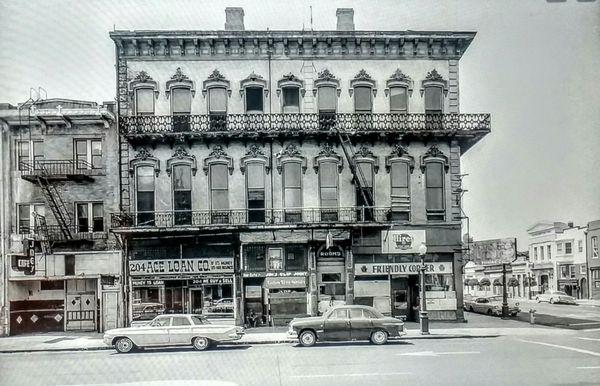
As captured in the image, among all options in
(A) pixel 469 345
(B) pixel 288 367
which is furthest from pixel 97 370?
(A) pixel 469 345

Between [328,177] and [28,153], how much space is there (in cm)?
1025

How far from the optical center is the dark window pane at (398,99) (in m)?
19.0

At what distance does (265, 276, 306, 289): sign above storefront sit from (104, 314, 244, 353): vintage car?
4714 mm

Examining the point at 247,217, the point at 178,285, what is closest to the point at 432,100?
the point at 247,217

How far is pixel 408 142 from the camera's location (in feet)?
62.5

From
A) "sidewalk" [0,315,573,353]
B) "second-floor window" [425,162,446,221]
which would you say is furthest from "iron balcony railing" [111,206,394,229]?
"sidewalk" [0,315,573,353]

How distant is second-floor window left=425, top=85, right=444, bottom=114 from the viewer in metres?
19.2

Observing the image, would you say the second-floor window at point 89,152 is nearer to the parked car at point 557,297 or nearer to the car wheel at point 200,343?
the car wheel at point 200,343

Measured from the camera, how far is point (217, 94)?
18.9 m

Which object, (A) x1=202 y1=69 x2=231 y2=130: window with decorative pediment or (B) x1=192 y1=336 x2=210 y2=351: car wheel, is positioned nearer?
(B) x1=192 y1=336 x2=210 y2=351: car wheel

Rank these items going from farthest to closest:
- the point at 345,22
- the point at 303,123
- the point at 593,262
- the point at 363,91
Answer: the point at 593,262 < the point at 345,22 < the point at 363,91 < the point at 303,123

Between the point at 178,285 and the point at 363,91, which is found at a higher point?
the point at 363,91

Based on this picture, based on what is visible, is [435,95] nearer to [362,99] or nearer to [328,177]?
[362,99]

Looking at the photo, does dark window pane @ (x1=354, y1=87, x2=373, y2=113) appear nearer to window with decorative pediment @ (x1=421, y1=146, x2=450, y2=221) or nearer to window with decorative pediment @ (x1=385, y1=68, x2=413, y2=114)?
window with decorative pediment @ (x1=385, y1=68, x2=413, y2=114)
